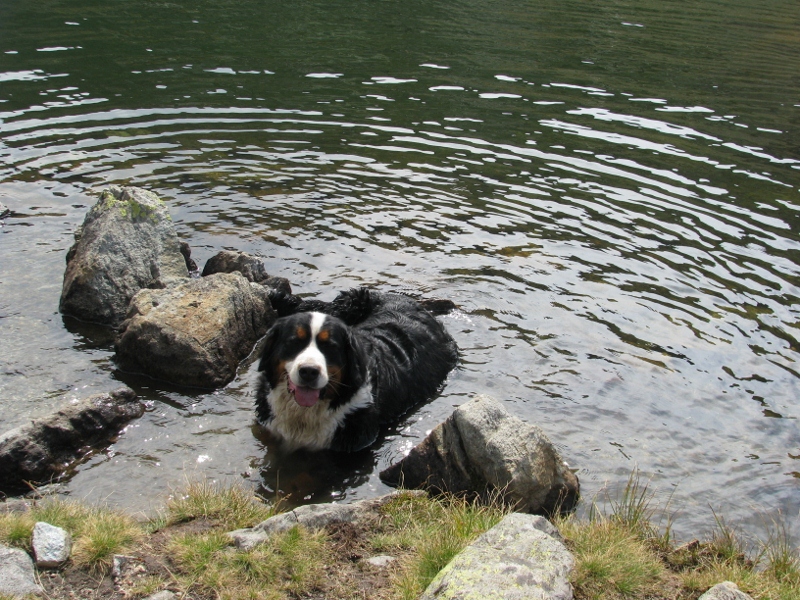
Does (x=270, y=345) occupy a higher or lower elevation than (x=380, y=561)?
higher

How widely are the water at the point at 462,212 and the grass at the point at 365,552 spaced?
28.7 inches

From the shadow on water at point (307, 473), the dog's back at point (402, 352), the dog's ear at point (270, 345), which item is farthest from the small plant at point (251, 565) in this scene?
the dog's back at point (402, 352)

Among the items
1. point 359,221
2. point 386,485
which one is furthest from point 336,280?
point 386,485

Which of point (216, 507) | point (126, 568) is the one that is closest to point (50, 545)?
point (126, 568)

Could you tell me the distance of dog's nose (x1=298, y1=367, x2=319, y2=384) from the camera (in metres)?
6.19

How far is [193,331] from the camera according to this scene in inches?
294

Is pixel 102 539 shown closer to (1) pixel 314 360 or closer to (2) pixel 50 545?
(2) pixel 50 545

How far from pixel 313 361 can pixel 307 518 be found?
147 centimetres

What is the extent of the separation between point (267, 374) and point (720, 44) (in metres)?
21.5

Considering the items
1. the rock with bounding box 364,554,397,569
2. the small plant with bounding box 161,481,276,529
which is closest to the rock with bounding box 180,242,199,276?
the small plant with bounding box 161,481,276,529

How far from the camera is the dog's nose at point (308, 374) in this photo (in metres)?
6.19

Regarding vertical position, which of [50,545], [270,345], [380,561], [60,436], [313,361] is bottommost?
[60,436]

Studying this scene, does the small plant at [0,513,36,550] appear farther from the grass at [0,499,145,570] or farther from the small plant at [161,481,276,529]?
the small plant at [161,481,276,529]

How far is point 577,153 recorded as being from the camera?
14125mm
